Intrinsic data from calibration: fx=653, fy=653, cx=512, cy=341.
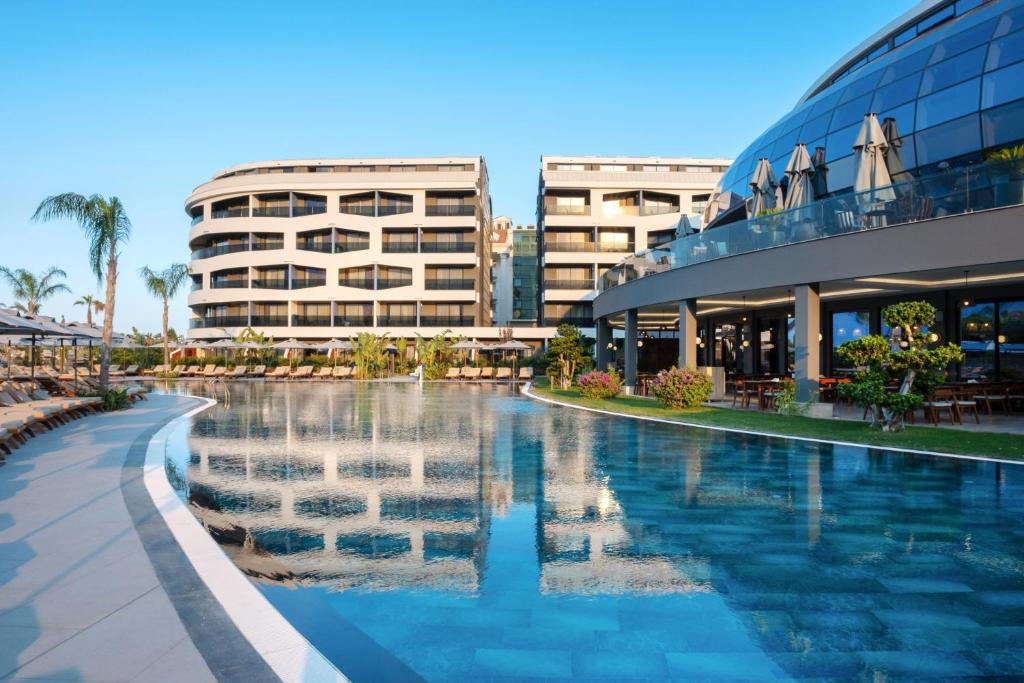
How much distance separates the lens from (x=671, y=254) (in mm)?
21641

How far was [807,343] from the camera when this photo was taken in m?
16.5

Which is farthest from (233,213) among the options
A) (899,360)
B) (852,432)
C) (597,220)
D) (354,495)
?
(899,360)

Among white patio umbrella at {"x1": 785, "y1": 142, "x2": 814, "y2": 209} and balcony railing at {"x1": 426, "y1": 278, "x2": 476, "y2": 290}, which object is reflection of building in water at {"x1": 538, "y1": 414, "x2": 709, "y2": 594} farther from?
balcony railing at {"x1": 426, "y1": 278, "x2": 476, "y2": 290}

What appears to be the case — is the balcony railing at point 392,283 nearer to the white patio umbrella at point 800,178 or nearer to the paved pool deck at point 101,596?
the white patio umbrella at point 800,178

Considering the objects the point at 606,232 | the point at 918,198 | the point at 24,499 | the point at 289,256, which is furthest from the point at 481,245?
the point at 24,499

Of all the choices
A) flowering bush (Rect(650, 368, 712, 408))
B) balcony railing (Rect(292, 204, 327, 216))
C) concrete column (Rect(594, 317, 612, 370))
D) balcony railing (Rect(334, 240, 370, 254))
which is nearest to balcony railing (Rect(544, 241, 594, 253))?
balcony railing (Rect(334, 240, 370, 254))

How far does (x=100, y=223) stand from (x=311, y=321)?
36.6m

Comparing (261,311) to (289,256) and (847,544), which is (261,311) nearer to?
(289,256)

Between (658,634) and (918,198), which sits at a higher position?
(918,198)

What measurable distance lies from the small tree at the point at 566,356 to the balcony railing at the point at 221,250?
37.4 meters

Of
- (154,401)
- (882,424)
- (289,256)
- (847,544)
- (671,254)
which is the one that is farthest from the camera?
(289,256)

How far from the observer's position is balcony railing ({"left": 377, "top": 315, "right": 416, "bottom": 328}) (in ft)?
184

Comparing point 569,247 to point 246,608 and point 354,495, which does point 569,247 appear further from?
point 246,608

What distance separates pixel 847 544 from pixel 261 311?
57170 millimetres
